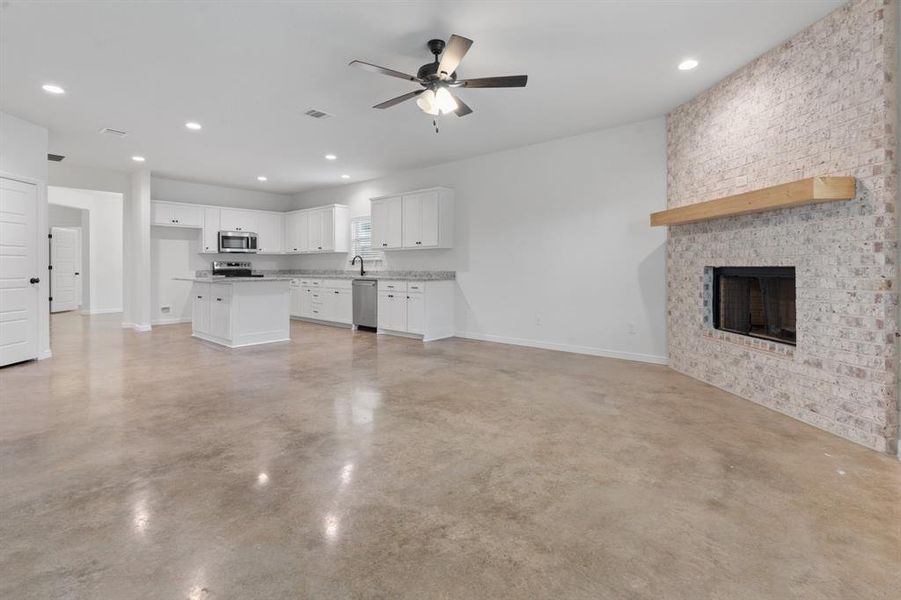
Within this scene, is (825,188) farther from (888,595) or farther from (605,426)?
(888,595)

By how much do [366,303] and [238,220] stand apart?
3597 millimetres

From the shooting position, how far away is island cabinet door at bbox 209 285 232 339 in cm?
590

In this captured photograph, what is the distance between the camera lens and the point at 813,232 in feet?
10.0

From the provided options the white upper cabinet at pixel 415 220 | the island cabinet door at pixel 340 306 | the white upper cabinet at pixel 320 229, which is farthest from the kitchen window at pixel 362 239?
the island cabinet door at pixel 340 306

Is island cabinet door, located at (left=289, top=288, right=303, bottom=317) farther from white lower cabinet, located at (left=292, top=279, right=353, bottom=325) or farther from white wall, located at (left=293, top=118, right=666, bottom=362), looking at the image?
white wall, located at (left=293, top=118, right=666, bottom=362)

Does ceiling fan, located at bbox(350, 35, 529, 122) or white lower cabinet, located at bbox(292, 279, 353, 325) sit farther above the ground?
ceiling fan, located at bbox(350, 35, 529, 122)

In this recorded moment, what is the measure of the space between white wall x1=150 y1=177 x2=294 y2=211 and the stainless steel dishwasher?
3601mm

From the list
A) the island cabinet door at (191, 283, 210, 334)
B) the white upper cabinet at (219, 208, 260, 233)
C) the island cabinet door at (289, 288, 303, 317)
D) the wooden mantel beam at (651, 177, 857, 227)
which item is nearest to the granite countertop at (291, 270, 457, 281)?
the island cabinet door at (289, 288, 303, 317)

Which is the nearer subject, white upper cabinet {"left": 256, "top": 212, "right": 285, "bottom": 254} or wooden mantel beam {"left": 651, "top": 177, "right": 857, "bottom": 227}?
wooden mantel beam {"left": 651, "top": 177, "right": 857, "bottom": 227}

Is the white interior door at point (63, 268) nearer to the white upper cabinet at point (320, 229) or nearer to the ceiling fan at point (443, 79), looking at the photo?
the white upper cabinet at point (320, 229)

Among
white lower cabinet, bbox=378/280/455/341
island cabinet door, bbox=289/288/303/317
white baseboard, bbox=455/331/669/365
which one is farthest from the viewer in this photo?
island cabinet door, bbox=289/288/303/317

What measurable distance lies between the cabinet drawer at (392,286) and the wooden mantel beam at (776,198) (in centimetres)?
386

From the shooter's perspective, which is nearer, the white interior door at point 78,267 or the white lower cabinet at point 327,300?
the white lower cabinet at point 327,300

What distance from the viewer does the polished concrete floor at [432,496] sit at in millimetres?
1530
